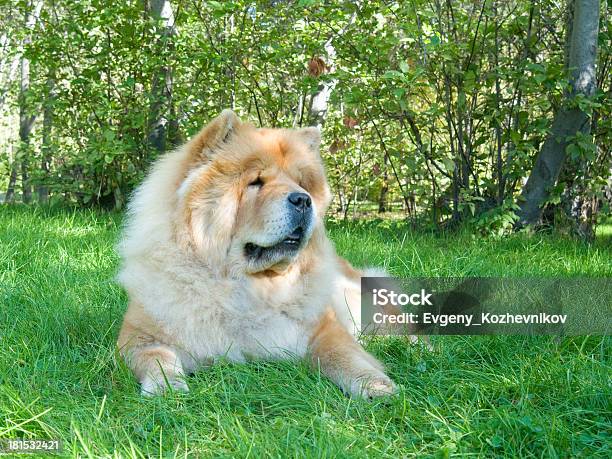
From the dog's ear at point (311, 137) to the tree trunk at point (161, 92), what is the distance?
3329 mm

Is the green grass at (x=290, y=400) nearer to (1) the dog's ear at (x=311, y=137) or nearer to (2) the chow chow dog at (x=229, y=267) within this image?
(2) the chow chow dog at (x=229, y=267)

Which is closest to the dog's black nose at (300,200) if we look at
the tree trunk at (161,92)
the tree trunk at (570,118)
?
the tree trunk at (570,118)

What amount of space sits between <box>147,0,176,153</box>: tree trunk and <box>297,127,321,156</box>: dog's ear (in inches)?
131

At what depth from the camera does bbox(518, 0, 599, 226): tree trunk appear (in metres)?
4.82

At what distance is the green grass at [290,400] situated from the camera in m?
1.78

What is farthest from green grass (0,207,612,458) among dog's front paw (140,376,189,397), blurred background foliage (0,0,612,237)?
blurred background foliage (0,0,612,237)

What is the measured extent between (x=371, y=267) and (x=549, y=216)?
257 cm

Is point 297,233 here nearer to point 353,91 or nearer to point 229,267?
point 229,267

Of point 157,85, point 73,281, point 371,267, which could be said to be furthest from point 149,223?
point 157,85

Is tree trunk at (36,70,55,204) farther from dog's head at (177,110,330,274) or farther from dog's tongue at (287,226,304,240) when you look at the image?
dog's tongue at (287,226,304,240)

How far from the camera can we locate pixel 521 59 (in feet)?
17.3

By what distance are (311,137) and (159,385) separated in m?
1.34

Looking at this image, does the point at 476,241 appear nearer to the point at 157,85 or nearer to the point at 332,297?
the point at 332,297

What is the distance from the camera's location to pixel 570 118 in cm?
504
